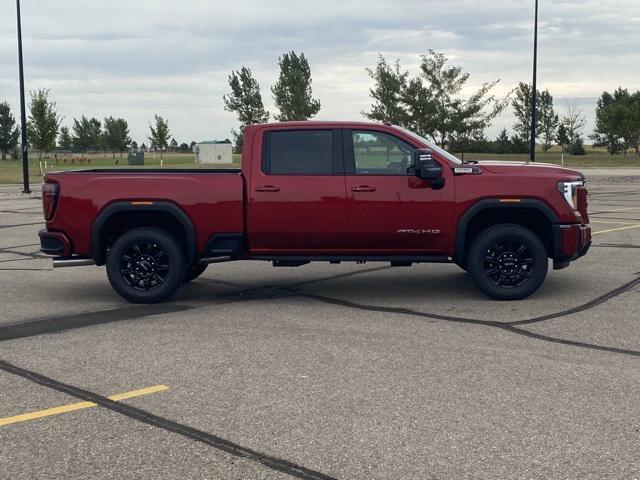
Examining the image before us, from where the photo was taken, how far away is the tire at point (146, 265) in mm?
8586

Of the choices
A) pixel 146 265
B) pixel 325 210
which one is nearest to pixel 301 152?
pixel 325 210

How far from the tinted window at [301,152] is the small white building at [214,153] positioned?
228 ft

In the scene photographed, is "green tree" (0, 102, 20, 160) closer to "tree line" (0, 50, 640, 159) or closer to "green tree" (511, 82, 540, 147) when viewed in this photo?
"tree line" (0, 50, 640, 159)

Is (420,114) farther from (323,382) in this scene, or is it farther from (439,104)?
(323,382)

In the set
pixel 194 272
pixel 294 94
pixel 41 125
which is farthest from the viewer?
pixel 294 94

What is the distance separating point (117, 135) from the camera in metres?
138

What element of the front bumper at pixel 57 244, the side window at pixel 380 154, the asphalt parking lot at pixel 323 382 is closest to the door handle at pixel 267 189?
the side window at pixel 380 154

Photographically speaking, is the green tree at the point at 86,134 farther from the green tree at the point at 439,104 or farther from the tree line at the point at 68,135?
the green tree at the point at 439,104

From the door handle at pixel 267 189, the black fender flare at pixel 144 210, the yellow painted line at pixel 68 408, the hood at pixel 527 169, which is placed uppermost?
the hood at pixel 527 169

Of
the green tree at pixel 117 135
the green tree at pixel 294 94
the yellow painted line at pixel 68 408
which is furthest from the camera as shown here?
the green tree at pixel 117 135

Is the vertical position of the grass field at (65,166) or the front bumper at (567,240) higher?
the grass field at (65,166)

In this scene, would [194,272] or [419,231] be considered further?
[194,272]

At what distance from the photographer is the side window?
8.53m

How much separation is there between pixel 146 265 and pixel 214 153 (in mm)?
70634
